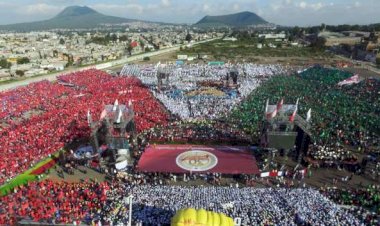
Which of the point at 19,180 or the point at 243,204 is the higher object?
the point at 243,204

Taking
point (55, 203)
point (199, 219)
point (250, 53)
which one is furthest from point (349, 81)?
point (55, 203)

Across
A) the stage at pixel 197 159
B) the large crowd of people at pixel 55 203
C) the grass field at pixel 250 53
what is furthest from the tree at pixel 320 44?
the large crowd of people at pixel 55 203

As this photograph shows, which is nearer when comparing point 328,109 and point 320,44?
point 328,109

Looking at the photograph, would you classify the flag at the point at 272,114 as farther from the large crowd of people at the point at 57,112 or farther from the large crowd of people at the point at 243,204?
the large crowd of people at the point at 57,112

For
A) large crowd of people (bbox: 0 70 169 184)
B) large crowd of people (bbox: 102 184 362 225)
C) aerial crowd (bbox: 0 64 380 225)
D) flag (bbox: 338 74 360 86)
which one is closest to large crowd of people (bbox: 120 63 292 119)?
aerial crowd (bbox: 0 64 380 225)

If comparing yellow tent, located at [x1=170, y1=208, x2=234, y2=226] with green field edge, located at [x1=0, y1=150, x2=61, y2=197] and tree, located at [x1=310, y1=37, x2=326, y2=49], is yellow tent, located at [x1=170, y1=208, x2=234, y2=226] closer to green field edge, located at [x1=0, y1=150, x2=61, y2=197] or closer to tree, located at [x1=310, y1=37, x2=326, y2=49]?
green field edge, located at [x1=0, y1=150, x2=61, y2=197]

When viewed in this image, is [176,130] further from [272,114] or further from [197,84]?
[197,84]
